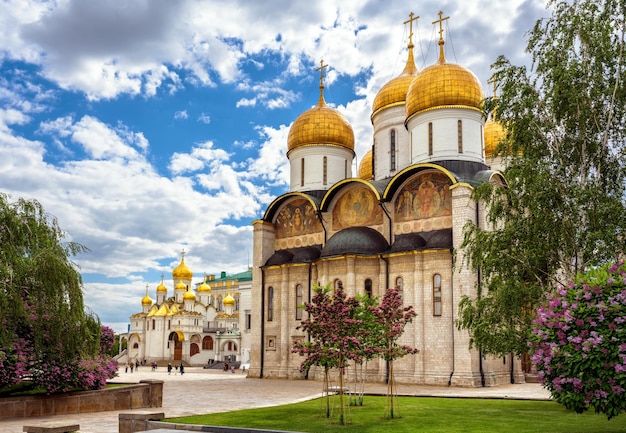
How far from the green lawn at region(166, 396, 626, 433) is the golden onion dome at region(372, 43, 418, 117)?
1774 centimetres

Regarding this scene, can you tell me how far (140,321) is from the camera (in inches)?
2371

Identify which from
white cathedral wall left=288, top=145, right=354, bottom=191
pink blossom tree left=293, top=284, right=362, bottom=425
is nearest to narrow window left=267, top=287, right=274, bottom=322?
white cathedral wall left=288, top=145, right=354, bottom=191

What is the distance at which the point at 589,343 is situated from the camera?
8.66m

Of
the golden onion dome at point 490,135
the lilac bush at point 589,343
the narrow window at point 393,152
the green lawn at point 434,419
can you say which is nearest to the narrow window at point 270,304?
the narrow window at point 393,152

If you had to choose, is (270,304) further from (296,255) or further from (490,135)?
(490,135)

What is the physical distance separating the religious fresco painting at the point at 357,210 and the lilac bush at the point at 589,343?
16.9 meters

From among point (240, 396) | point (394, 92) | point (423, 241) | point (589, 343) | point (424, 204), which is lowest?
point (240, 396)

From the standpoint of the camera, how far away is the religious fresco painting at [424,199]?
2398cm

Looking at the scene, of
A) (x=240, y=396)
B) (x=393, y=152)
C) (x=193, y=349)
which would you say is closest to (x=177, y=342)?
(x=193, y=349)

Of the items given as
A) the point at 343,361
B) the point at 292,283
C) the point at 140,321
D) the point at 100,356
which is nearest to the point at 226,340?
the point at 140,321

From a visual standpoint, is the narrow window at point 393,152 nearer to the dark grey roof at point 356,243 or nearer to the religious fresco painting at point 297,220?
the religious fresco painting at point 297,220

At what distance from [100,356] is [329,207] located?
45.5ft

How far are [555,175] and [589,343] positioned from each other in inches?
253

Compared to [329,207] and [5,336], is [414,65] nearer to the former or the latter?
[329,207]
